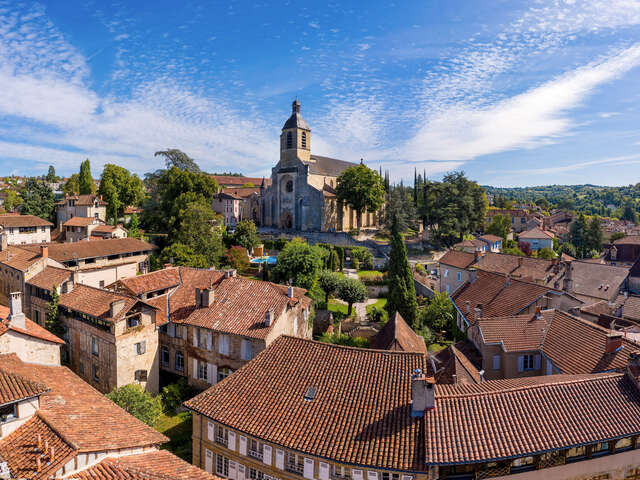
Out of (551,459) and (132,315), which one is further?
(132,315)

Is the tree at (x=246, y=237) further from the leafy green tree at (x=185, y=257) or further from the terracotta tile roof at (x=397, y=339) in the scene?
the terracotta tile roof at (x=397, y=339)

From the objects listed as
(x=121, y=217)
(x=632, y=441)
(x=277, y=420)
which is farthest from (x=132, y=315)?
(x=121, y=217)

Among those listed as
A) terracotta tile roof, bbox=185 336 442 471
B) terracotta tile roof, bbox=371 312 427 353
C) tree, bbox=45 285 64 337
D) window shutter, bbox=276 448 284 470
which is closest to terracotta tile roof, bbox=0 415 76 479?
terracotta tile roof, bbox=185 336 442 471

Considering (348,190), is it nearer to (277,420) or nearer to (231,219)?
(231,219)

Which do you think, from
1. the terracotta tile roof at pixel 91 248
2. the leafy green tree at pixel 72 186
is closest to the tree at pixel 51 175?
the leafy green tree at pixel 72 186

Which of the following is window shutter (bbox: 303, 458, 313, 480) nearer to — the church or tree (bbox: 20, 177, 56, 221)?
the church

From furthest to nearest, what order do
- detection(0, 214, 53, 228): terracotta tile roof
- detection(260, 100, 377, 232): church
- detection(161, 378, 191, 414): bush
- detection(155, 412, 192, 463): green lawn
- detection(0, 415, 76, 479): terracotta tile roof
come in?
detection(260, 100, 377, 232): church, detection(0, 214, 53, 228): terracotta tile roof, detection(161, 378, 191, 414): bush, detection(155, 412, 192, 463): green lawn, detection(0, 415, 76, 479): terracotta tile roof

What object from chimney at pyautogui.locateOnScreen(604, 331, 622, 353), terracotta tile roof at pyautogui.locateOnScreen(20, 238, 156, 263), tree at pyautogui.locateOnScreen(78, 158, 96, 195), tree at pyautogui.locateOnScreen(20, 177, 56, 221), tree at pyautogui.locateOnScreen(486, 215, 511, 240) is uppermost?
tree at pyautogui.locateOnScreen(78, 158, 96, 195)
